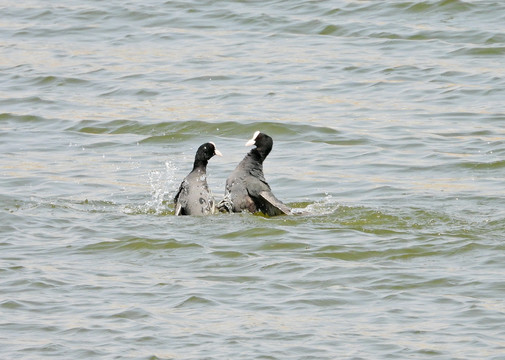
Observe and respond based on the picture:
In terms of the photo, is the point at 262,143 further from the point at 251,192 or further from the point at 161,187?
the point at 161,187

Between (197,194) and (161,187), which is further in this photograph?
(161,187)

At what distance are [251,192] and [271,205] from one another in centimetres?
32

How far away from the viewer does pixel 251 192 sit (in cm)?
1041

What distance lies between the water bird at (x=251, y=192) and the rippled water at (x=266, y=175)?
246 mm

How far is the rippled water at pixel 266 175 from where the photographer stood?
7172 millimetres

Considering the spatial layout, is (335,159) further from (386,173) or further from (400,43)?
(400,43)

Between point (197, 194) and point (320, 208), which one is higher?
point (197, 194)

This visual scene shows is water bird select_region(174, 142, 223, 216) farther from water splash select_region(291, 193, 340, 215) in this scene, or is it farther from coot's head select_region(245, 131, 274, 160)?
water splash select_region(291, 193, 340, 215)

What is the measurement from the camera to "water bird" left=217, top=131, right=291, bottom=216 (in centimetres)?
1022

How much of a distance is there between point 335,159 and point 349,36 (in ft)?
20.0

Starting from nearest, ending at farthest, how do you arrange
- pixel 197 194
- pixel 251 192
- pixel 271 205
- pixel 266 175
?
pixel 271 205, pixel 197 194, pixel 251 192, pixel 266 175

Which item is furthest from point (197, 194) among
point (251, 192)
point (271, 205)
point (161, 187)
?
point (161, 187)

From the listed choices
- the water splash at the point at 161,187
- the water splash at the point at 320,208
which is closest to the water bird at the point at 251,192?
the water splash at the point at 320,208

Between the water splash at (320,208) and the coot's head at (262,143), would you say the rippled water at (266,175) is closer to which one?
the water splash at (320,208)
